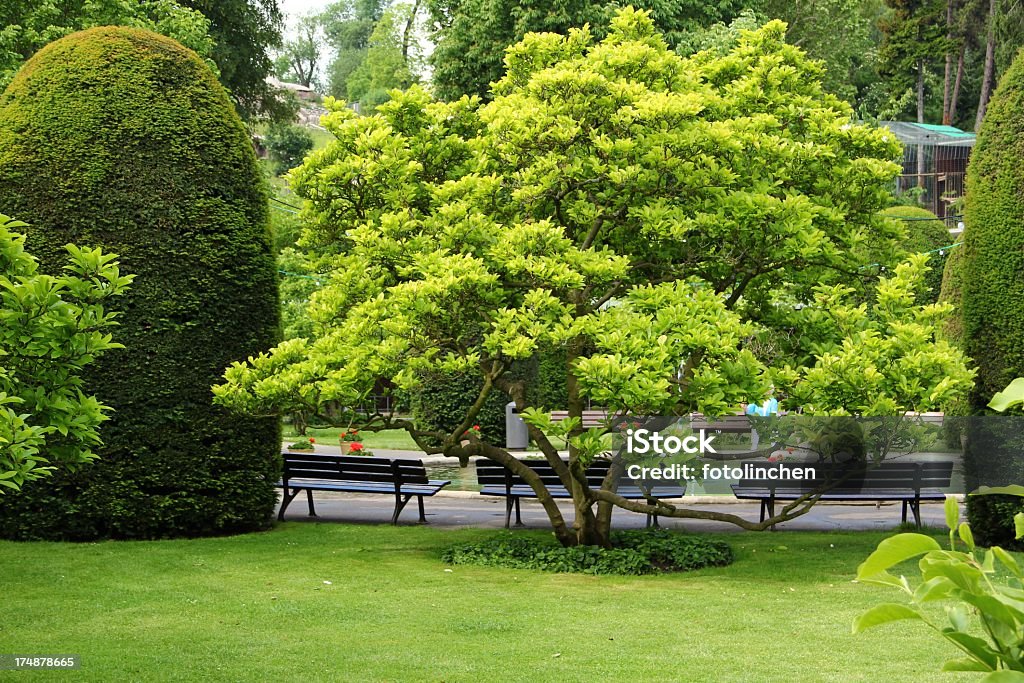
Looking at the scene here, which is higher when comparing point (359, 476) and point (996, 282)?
point (996, 282)

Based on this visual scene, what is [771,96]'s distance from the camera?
1151 cm

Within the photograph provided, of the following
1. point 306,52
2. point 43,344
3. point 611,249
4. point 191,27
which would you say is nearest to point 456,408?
point 191,27

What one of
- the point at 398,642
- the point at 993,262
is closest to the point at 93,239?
the point at 398,642

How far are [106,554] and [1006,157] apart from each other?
10.1 meters

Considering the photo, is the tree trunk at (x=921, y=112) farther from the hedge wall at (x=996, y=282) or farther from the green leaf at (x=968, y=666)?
the green leaf at (x=968, y=666)

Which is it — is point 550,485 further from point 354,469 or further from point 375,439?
point 375,439

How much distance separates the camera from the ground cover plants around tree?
9750 millimetres

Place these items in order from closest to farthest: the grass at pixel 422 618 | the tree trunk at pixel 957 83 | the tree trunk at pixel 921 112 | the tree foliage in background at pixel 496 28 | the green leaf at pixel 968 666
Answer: the green leaf at pixel 968 666 < the grass at pixel 422 618 < the tree foliage in background at pixel 496 28 < the tree trunk at pixel 921 112 < the tree trunk at pixel 957 83

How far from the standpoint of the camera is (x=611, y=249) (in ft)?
37.3

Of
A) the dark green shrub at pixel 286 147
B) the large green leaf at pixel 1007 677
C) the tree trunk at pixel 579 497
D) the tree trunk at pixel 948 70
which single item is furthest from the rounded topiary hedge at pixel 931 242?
the dark green shrub at pixel 286 147

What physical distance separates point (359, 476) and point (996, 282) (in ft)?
26.7

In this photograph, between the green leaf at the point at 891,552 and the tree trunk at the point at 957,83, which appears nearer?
the green leaf at the point at 891,552

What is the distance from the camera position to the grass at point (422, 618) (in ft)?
23.8

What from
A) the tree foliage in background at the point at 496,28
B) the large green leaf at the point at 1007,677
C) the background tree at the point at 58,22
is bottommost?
the large green leaf at the point at 1007,677
